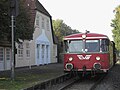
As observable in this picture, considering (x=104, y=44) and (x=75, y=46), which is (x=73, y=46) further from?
(x=104, y=44)

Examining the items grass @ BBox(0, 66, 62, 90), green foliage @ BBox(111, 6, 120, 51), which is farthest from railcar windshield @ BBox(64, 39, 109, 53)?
green foliage @ BBox(111, 6, 120, 51)

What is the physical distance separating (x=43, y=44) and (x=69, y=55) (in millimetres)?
23105

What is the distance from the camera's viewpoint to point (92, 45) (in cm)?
2045

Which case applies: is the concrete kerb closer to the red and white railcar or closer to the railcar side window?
the red and white railcar

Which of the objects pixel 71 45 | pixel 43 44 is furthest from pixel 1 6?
pixel 43 44

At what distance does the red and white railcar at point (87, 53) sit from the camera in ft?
66.1

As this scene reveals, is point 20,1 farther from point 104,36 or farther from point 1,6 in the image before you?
point 104,36

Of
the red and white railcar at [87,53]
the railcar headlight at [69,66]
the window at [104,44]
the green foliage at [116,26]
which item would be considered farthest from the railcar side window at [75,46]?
the green foliage at [116,26]

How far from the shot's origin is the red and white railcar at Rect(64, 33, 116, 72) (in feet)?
66.1

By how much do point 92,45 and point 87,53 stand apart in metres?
0.58

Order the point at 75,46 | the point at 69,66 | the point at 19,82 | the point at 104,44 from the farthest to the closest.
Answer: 1. the point at 75,46
2. the point at 69,66
3. the point at 104,44
4. the point at 19,82

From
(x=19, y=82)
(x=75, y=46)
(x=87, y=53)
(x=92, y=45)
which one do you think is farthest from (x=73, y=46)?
(x=19, y=82)

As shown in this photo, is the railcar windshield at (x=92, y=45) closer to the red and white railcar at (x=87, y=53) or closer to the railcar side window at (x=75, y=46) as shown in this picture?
the red and white railcar at (x=87, y=53)

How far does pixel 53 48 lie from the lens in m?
50.0
